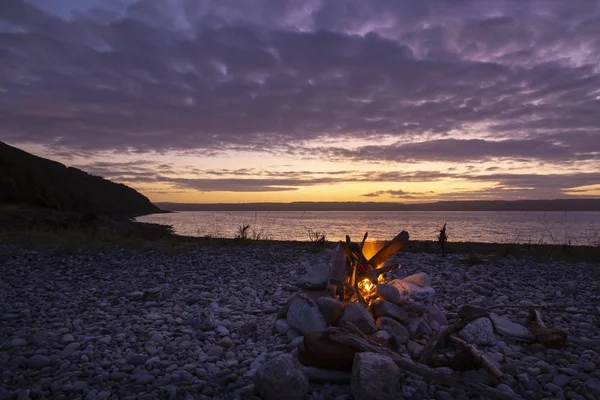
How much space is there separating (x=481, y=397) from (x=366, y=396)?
1120 mm

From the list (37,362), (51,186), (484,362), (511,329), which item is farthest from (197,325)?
(51,186)

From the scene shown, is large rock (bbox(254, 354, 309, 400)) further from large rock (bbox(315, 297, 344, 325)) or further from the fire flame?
the fire flame

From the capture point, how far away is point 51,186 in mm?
34219

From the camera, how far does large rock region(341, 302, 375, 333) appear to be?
4797 mm

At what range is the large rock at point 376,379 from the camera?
3.44 metres

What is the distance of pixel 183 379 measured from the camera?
391 centimetres

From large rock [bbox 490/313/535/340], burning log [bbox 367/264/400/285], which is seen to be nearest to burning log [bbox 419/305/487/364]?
large rock [bbox 490/313/535/340]

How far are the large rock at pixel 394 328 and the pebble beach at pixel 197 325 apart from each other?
2.80 feet

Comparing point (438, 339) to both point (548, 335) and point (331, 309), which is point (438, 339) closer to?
point (331, 309)

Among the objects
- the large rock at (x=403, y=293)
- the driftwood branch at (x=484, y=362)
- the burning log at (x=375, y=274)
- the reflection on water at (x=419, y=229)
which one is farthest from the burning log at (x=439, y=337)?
the reflection on water at (x=419, y=229)

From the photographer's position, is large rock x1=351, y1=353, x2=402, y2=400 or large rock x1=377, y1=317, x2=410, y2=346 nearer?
large rock x1=351, y1=353, x2=402, y2=400

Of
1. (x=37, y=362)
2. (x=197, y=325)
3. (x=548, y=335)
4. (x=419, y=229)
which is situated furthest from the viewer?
(x=419, y=229)

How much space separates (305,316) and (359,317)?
72 cm

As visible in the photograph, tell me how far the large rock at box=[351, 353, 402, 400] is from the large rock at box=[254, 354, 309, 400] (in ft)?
1.63
